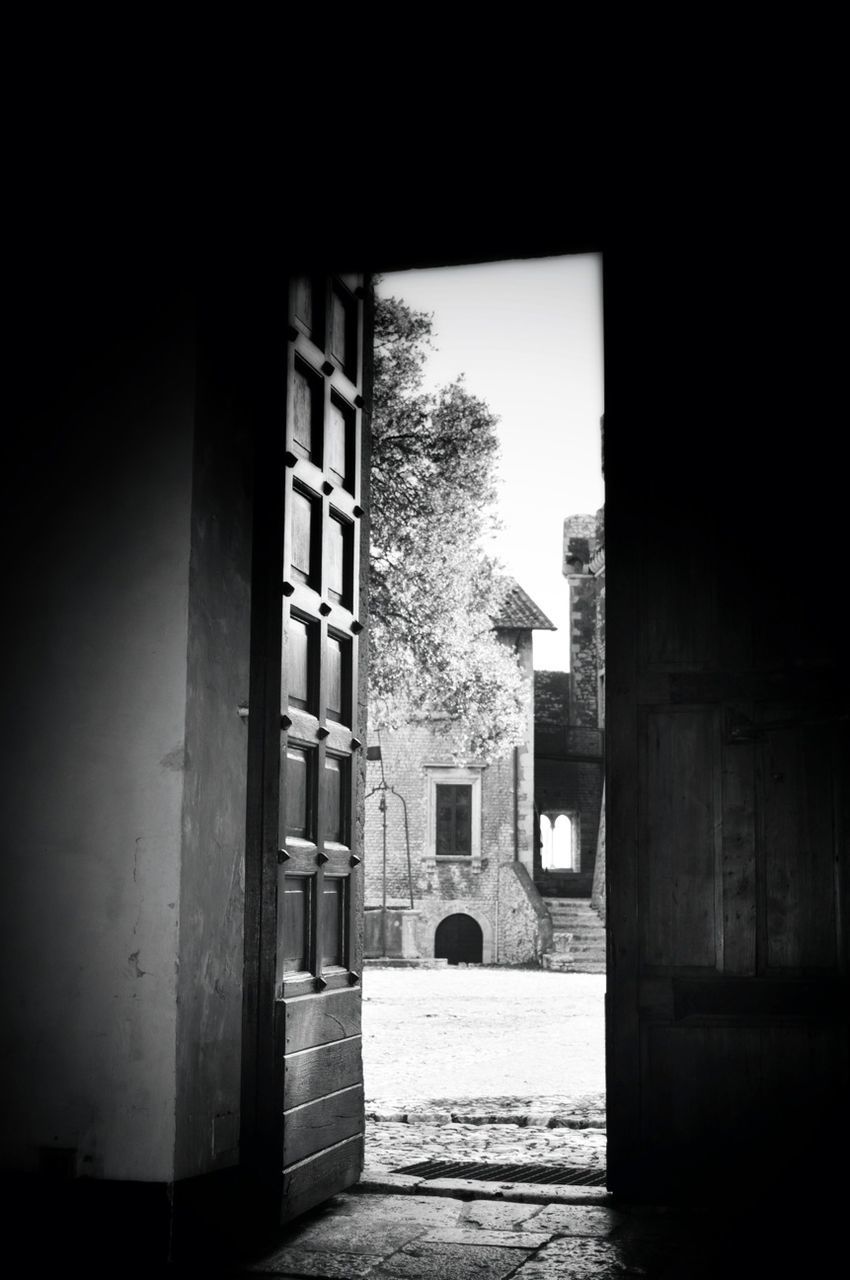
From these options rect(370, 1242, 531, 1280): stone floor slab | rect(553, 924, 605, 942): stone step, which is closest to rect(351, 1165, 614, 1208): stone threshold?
rect(370, 1242, 531, 1280): stone floor slab

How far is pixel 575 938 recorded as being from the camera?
29.2 meters

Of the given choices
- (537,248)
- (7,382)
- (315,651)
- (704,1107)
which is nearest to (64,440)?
(7,382)

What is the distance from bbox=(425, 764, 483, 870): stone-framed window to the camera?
1201 inches

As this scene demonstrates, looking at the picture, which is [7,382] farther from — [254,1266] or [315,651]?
[254,1266]

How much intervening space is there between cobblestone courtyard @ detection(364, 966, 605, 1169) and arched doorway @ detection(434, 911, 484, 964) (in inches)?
459

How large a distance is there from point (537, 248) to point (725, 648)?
1585 millimetres

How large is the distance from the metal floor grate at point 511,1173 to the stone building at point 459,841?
23.8m

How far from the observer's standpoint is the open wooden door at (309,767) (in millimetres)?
4203

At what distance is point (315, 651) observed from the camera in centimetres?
465

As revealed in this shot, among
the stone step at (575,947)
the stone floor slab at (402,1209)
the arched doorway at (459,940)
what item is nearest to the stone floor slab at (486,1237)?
the stone floor slab at (402,1209)

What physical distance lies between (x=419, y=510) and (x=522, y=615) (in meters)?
15.2

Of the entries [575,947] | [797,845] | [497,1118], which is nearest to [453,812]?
[575,947]

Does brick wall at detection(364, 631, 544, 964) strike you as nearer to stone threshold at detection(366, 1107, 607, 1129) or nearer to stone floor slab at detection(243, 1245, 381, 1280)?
stone threshold at detection(366, 1107, 607, 1129)

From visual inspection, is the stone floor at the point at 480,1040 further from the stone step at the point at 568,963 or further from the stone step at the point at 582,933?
the stone step at the point at 582,933
